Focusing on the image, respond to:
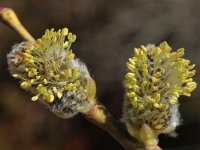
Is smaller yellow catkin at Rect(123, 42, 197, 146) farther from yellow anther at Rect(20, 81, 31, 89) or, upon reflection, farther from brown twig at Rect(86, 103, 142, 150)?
yellow anther at Rect(20, 81, 31, 89)

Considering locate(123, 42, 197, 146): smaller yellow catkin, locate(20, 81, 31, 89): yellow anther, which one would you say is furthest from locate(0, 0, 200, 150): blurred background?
locate(20, 81, 31, 89): yellow anther

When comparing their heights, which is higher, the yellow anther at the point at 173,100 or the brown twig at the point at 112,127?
the yellow anther at the point at 173,100

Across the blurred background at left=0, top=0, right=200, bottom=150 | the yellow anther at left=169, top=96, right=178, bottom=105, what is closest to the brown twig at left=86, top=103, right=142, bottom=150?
the yellow anther at left=169, top=96, right=178, bottom=105

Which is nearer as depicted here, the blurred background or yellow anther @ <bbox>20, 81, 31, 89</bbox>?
yellow anther @ <bbox>20, 81, 31, 89</bbox>

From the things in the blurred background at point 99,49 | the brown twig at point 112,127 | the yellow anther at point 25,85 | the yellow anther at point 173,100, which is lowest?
the brown twig at point 112,127

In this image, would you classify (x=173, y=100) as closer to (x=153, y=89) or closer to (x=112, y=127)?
(x=153, y=89)

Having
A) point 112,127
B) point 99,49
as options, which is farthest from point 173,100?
point 99,49

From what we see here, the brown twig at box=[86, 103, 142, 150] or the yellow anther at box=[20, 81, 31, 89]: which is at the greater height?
the yellow anther at box=[20, 81, 31, 89]

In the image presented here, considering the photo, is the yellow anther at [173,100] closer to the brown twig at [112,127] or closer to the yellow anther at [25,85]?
the brown twig at [112,127]

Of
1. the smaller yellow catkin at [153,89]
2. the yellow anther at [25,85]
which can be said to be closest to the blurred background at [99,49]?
the smaller yellow catkin at [153,89]

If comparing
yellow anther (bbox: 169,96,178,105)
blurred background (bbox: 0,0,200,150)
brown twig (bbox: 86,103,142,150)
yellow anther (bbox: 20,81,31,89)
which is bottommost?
brown twig (bbox: 86,103,142,150)
